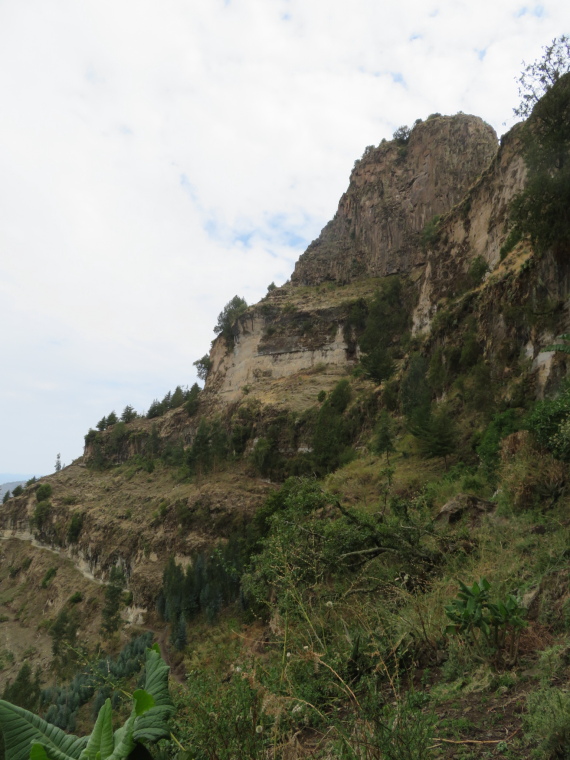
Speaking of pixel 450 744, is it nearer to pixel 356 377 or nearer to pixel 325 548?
pixel 325 548

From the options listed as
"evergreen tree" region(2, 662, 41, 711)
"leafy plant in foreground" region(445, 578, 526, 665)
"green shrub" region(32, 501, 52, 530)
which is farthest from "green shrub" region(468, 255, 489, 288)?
"green shrub" region(32, 501, 52, 530)

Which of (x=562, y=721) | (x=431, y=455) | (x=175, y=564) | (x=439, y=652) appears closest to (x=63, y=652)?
(x=175, y=564)

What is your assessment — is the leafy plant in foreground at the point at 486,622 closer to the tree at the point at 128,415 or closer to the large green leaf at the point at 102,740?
the large green leaf at the point at 102,740

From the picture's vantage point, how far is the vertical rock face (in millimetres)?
47344

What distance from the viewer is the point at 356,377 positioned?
121 ft

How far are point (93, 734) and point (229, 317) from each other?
185 feet

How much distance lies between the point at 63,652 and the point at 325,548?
28618 mm

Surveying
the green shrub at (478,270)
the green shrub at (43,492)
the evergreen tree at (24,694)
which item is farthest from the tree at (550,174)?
the green shrub at (43,492)

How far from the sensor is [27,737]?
172 cm

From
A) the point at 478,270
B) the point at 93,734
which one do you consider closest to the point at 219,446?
the point at 478,270

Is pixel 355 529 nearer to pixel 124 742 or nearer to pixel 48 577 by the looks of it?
pixel 124 742

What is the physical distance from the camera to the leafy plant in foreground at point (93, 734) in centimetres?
169

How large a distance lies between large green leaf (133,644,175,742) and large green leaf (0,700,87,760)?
0.25 metres

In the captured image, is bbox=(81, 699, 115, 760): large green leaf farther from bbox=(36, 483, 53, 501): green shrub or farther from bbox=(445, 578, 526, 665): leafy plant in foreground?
bbox=(36, 483, 53, 501): green shrub
